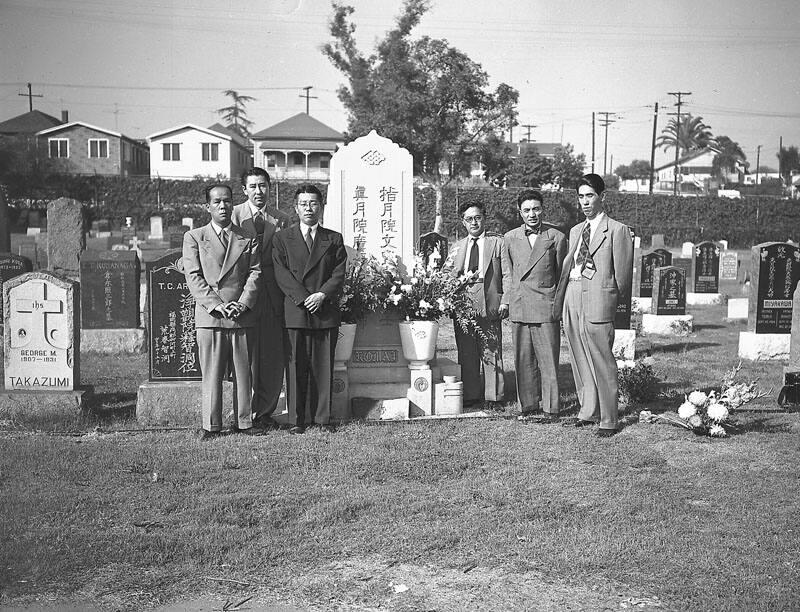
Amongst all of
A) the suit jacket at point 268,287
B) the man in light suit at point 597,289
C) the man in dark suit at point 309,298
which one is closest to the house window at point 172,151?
the suit jacket at point 268,287

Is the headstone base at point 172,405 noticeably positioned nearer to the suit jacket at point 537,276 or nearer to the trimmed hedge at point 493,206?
the suit jacket at point 537,276

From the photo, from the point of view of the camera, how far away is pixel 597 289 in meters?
6.78

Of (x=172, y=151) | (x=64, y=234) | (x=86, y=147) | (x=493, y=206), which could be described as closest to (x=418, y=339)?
(x=64, y=234)

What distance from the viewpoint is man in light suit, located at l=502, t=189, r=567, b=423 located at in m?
7.26

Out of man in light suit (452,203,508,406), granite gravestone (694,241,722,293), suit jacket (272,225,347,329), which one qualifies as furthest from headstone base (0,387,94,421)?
granite gravestone (694,241,722,293)

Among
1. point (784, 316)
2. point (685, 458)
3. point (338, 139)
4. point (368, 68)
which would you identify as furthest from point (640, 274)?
point (338, 139)

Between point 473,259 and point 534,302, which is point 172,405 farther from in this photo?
point 534,302

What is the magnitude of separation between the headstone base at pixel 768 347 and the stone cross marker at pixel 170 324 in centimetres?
738

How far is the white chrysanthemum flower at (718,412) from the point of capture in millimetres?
6805

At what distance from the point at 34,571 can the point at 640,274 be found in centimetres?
1365

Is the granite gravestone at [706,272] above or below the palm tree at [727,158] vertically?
below

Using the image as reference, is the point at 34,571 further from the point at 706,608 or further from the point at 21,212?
the point at 21,212

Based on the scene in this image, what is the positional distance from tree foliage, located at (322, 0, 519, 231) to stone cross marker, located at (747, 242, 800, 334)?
21177 millimetres

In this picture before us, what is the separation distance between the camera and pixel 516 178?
4625cm
